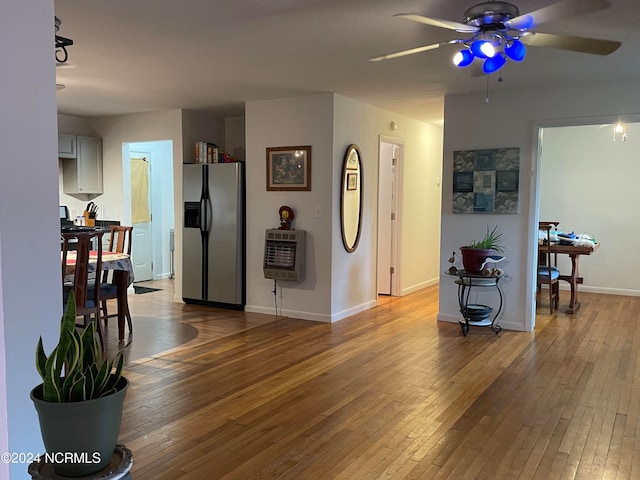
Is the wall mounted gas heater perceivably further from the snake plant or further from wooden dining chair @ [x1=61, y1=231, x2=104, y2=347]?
the snake plant

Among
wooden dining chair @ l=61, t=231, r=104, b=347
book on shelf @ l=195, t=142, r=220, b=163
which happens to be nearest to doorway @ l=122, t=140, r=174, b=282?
book on shelf @ l=195, t=142, r=220, b=163

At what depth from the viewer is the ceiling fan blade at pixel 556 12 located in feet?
8.30

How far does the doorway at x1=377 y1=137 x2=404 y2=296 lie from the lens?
22.7ft

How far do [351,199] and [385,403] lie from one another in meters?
2.90

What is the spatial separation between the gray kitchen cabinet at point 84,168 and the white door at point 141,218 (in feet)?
2.05

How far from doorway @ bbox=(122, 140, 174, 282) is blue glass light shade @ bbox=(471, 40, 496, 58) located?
18.7 feet

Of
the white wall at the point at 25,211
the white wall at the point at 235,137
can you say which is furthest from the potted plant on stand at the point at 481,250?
the white wall at the point at 25,211

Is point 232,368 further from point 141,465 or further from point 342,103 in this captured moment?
point 342,103

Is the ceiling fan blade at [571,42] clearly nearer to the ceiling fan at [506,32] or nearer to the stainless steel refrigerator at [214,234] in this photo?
the ceiling fan at [506,32]

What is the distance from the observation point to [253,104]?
5.84 m

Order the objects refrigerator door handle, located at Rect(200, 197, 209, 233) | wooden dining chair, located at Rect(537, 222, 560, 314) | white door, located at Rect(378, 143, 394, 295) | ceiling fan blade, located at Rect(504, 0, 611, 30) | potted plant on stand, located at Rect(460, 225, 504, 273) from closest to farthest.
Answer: ceiling fan blade, located at Rect(504, 0, 611, 30)
potted plant on stand, located at Rect(460, 225, 504, 273)
wooden dining chair, located at Rect(537, 222, 560, 314)
refrigerator door handle, located at Rect(200, 197, 209, 233)
white door, located at Rect(378, 143, 394, 295)

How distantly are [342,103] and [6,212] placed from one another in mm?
4215

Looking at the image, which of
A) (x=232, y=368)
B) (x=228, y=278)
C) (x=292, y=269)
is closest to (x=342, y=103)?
(x=292, y=269)

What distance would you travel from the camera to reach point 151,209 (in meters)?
8.23
